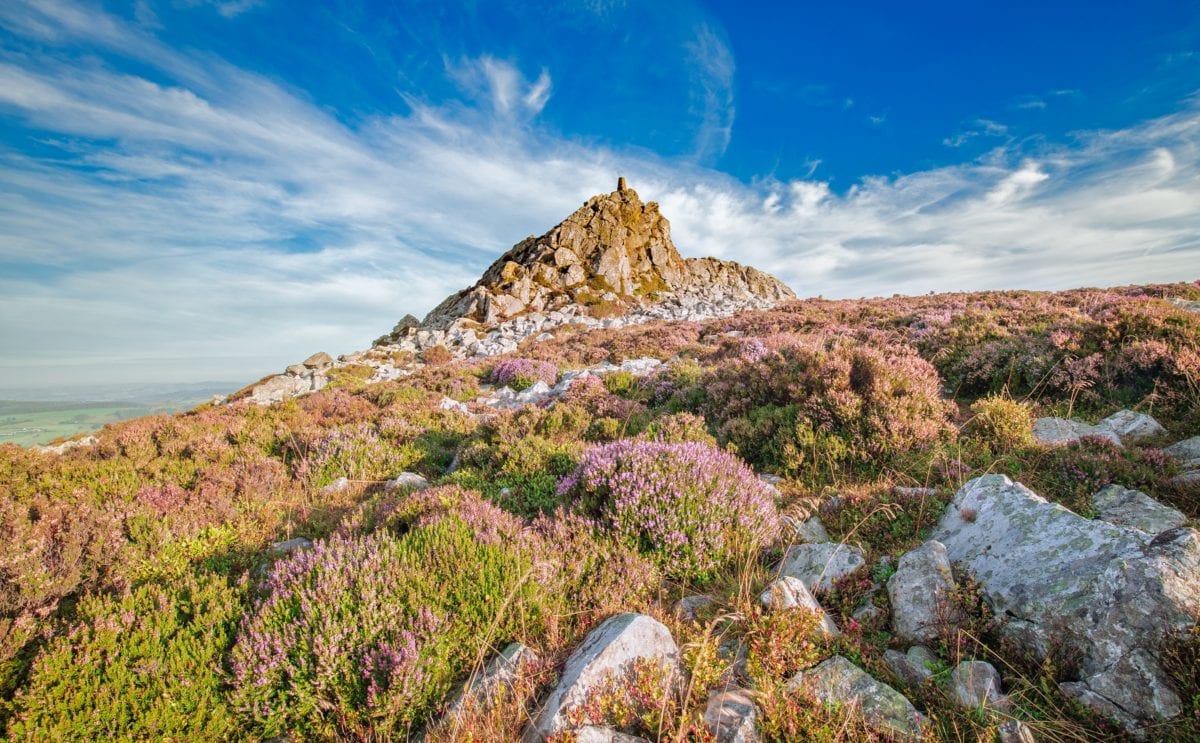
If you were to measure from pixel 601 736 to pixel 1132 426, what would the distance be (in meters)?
7.32

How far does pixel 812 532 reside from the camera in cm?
468

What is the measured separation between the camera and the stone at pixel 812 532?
458 cm

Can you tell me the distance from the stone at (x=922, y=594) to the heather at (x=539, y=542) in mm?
95

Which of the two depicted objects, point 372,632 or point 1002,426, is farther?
point 1002,426

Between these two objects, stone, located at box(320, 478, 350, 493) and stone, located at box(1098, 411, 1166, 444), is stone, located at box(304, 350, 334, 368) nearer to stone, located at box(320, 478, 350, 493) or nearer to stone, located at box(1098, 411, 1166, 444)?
stone, located at box(320, 478, 350, 493)

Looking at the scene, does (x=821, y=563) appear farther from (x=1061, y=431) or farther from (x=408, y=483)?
(x=408, y=483)

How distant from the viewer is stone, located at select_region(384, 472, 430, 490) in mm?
6971

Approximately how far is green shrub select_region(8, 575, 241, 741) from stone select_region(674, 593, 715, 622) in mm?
3055

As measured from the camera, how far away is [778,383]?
25.5 ft

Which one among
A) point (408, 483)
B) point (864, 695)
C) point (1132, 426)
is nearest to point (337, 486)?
point (408, 483)

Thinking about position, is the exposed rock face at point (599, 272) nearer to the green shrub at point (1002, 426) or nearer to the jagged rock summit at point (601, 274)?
the jagged rock summit at point (601, 274)

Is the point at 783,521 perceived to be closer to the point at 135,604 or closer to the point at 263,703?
the point at 263,703

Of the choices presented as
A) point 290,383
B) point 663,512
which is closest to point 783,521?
point 663,512

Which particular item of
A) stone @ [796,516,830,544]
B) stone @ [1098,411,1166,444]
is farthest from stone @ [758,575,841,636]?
stone @ [1098,411,1166,444]
